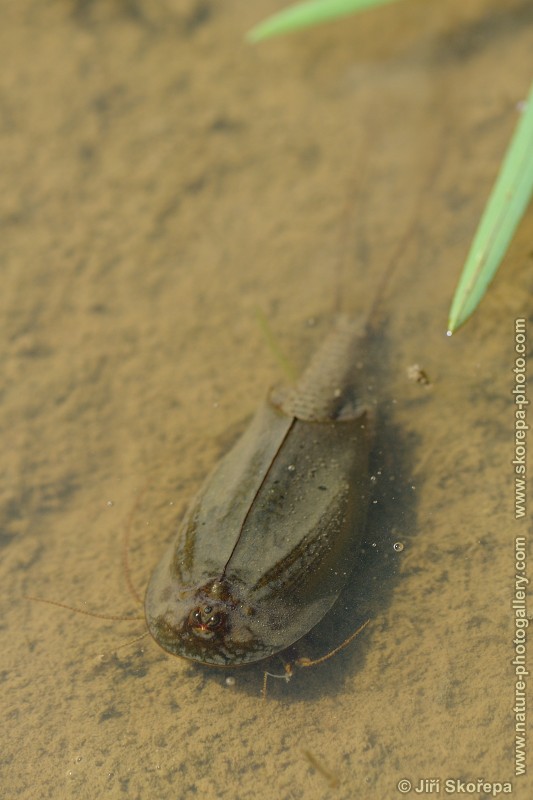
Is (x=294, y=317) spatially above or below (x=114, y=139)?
below

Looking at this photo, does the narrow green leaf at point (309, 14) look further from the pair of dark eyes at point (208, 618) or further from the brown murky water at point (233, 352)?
the pair of dark eyes at point (208, 618)

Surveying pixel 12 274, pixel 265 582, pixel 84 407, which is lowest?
pixel 265 582

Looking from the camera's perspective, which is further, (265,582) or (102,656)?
(102,656)

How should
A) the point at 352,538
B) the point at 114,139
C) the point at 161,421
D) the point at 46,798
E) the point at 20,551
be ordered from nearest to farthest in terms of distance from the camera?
the point at 46,798, the point at 352,538, the point at 20,551, the point at 161,421, the point at 114,139

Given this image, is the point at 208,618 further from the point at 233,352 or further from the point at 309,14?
the point at 309,14

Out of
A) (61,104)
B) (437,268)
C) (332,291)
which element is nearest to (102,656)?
(332,291)

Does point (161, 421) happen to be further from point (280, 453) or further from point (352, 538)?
point (352, 538)

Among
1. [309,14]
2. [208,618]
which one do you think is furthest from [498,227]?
[208,618]
